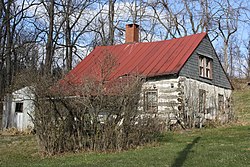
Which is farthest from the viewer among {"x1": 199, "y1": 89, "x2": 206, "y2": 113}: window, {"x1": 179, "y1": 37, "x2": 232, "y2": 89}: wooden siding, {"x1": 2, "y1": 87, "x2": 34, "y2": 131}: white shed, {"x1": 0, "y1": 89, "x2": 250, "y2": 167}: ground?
{"x1": 2, "y1": 87, "x2": 34, "y2": 131}: white shed

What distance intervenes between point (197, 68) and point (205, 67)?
1231 millimetres

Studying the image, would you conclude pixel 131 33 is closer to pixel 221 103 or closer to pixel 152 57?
pixel 152 57

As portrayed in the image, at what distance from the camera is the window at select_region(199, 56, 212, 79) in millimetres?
21547

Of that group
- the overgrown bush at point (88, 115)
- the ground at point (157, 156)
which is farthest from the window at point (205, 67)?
the overgrown bush at point (88, 115)

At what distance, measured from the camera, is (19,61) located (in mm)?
40062

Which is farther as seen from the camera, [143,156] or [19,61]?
[19,61]

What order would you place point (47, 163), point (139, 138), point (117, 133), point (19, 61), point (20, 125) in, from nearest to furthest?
point (47, 163) → point (117, 133) → point (139, 138) → point (20, 125) → point (19, 61)

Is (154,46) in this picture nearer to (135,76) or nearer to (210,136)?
(210,136)

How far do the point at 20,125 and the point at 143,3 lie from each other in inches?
774

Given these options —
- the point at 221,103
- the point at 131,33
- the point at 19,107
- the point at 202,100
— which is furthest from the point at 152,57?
the point at 19,107

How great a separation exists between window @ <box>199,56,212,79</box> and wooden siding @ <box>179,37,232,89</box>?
27 centimetres

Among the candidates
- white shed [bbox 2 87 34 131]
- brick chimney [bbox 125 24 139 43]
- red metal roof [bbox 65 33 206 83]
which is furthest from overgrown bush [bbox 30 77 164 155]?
brick chimney [bbox 125 24 139 43]

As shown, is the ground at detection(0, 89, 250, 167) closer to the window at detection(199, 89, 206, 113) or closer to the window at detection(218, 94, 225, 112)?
the window at detection(199, 89, 206, 113)

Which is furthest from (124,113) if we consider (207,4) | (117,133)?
(207,4)
